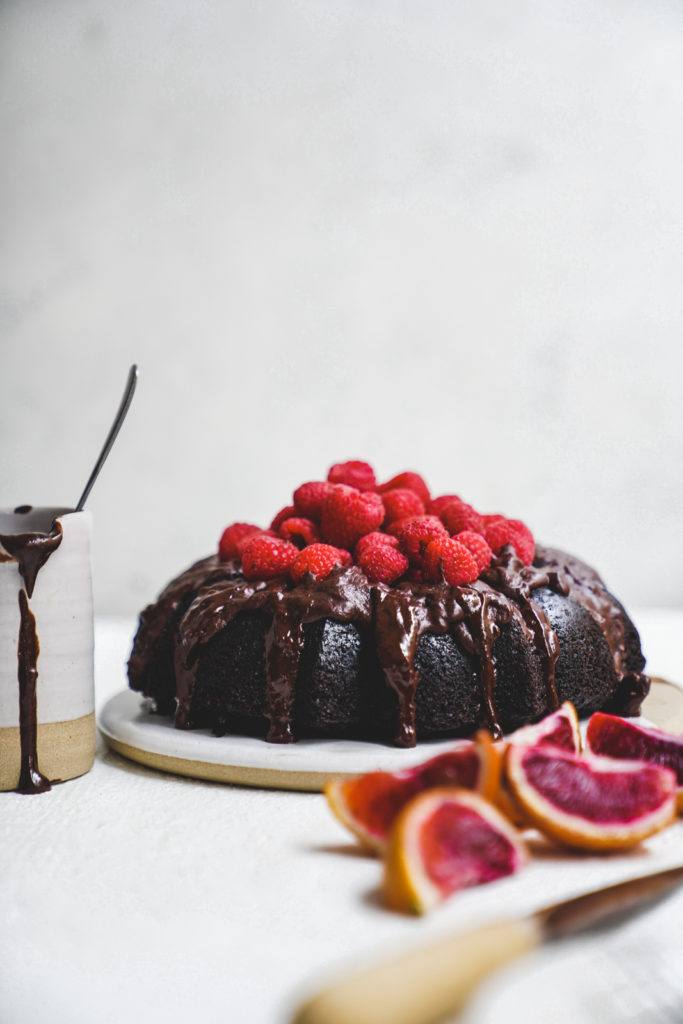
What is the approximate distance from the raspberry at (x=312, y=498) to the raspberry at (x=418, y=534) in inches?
9.3

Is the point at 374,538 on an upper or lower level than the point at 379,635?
upper

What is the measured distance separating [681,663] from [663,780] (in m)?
1.86

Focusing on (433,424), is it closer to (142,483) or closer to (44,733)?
(142,483)

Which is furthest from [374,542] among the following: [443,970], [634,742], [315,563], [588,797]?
[443,970]

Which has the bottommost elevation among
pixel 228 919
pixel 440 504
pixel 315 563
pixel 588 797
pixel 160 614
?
pixel 228 919

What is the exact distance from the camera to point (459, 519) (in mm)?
2289

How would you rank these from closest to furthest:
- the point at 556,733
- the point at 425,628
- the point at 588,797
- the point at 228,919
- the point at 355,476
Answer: the point at 228,919, the point at 588,797, the point at 556,733, the point at 425,628, the point at 355,476

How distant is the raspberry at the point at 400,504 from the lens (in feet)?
7.54

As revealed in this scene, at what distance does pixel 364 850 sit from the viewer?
162 cm

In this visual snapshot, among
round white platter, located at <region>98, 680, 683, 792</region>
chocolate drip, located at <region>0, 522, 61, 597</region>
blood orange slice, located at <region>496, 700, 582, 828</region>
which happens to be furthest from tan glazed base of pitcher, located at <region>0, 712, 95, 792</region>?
blood orange slice, located at <region>496, 700, 582, 828</region>

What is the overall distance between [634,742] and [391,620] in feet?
1.61

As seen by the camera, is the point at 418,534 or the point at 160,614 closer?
the point at 418,534

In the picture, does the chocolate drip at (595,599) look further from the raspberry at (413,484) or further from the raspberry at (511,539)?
the raspberry at (413,484)

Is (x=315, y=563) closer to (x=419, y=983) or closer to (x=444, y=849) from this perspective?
(x=444, y=849)
